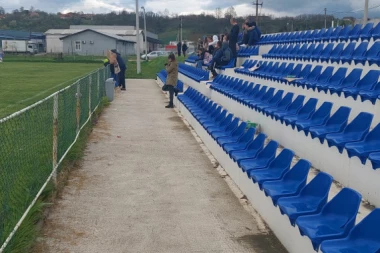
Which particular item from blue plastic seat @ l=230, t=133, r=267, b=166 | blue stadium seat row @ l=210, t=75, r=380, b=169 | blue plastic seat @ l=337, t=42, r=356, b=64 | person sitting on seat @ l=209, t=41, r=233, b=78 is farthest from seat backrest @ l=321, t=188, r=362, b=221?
person sitting on seat @ l=209, t=41, r=233, b=78

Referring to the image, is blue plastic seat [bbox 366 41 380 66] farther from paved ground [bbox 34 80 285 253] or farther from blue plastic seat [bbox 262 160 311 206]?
blue plastic seat [bbox 262 160 311 206]

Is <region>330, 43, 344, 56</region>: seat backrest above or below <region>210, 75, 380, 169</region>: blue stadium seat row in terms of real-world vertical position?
above

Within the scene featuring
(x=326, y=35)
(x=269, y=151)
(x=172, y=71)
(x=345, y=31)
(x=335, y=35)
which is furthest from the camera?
(x=172, y=71)

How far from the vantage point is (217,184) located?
19.7 ft

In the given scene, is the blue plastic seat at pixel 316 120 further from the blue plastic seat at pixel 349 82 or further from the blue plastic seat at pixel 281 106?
the blue plastic seat at pixel 281 106

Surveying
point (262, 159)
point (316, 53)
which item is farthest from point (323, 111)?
point (316, 53)

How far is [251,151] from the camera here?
18.1ft

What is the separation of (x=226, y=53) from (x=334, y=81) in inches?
224

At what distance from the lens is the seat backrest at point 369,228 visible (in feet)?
9.20

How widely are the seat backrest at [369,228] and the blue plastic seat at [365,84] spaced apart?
3.05 metres

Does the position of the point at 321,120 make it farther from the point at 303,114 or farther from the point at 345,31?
the point at 345,31

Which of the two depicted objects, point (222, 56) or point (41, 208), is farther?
point (222, 56)

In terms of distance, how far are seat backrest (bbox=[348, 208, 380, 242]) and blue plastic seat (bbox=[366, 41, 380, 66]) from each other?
13.8 ft

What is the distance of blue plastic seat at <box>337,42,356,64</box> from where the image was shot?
7.48 m
